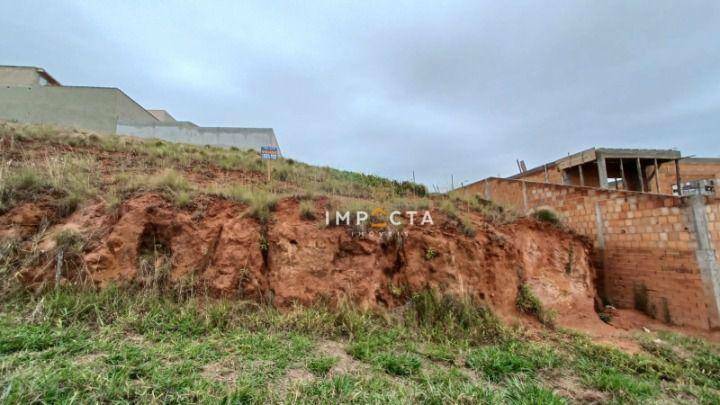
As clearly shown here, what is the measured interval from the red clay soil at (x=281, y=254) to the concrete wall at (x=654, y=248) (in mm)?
2189

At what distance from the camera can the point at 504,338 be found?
483cm

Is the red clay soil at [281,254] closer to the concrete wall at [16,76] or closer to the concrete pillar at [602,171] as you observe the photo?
the concrete pillar at [602,171]

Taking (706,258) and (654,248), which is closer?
(706,258)

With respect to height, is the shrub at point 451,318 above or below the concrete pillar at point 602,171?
below

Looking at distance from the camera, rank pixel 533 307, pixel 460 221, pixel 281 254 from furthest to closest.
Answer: pixel 460 221, pixel 533 307, pixel 281 254

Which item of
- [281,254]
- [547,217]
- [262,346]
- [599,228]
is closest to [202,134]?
[281,254]

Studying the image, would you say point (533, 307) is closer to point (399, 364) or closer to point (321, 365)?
point (399, 364)

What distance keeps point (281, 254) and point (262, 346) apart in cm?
169

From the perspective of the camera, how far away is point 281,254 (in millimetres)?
5176

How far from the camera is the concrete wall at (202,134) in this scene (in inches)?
665

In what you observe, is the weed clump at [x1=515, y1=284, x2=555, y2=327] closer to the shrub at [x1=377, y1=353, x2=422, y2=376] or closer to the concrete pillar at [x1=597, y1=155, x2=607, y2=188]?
the shrub at [x1=377, y1=353, x2=422, y2=376]

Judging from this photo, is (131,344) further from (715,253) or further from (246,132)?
(246,132)

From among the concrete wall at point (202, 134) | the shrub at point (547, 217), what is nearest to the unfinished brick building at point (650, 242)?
the shrub at point (547, 217)

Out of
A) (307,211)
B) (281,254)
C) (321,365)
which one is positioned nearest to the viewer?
(321,365)
